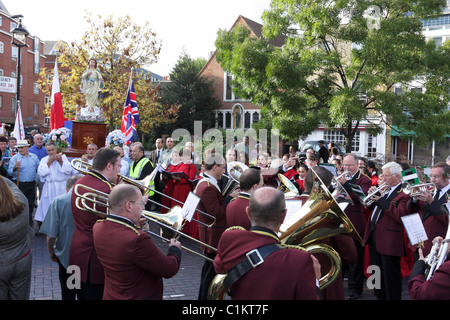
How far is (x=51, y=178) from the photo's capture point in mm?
8203

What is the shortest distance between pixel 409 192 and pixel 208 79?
109 feet

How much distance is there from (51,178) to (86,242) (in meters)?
4.99

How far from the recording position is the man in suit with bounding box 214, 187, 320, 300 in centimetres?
223

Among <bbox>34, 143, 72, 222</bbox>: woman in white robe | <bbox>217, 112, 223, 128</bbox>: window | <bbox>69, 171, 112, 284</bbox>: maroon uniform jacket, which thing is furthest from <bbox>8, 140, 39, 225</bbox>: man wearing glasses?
<bbox>217, 112, 223, 128</bbox>: window

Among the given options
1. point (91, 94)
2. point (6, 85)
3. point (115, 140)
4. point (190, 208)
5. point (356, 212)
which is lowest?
point (356, 212)

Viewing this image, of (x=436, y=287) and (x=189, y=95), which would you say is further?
(x=189, y=95)

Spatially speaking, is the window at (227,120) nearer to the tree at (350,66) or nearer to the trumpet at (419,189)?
the tree at (350,66)

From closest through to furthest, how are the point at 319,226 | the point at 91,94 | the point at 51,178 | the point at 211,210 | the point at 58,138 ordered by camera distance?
the point at 319,226 → the point at 211,210 → the point at 51,178 → the point at 58,138 → the point at 91,94

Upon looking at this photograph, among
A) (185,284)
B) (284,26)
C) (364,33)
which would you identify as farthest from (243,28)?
(185,284)

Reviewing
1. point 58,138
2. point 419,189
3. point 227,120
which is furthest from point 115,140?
point 227,120

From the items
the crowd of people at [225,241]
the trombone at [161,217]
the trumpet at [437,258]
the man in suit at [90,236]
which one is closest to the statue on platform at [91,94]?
the crowd of people at [225,241]

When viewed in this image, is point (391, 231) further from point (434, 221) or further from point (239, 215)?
point (239, 215)

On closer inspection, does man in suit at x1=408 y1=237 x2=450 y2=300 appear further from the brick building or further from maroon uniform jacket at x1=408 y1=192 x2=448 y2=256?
the brick building

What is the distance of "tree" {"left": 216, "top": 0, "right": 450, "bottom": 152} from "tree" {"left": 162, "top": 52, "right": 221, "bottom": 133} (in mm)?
19067
